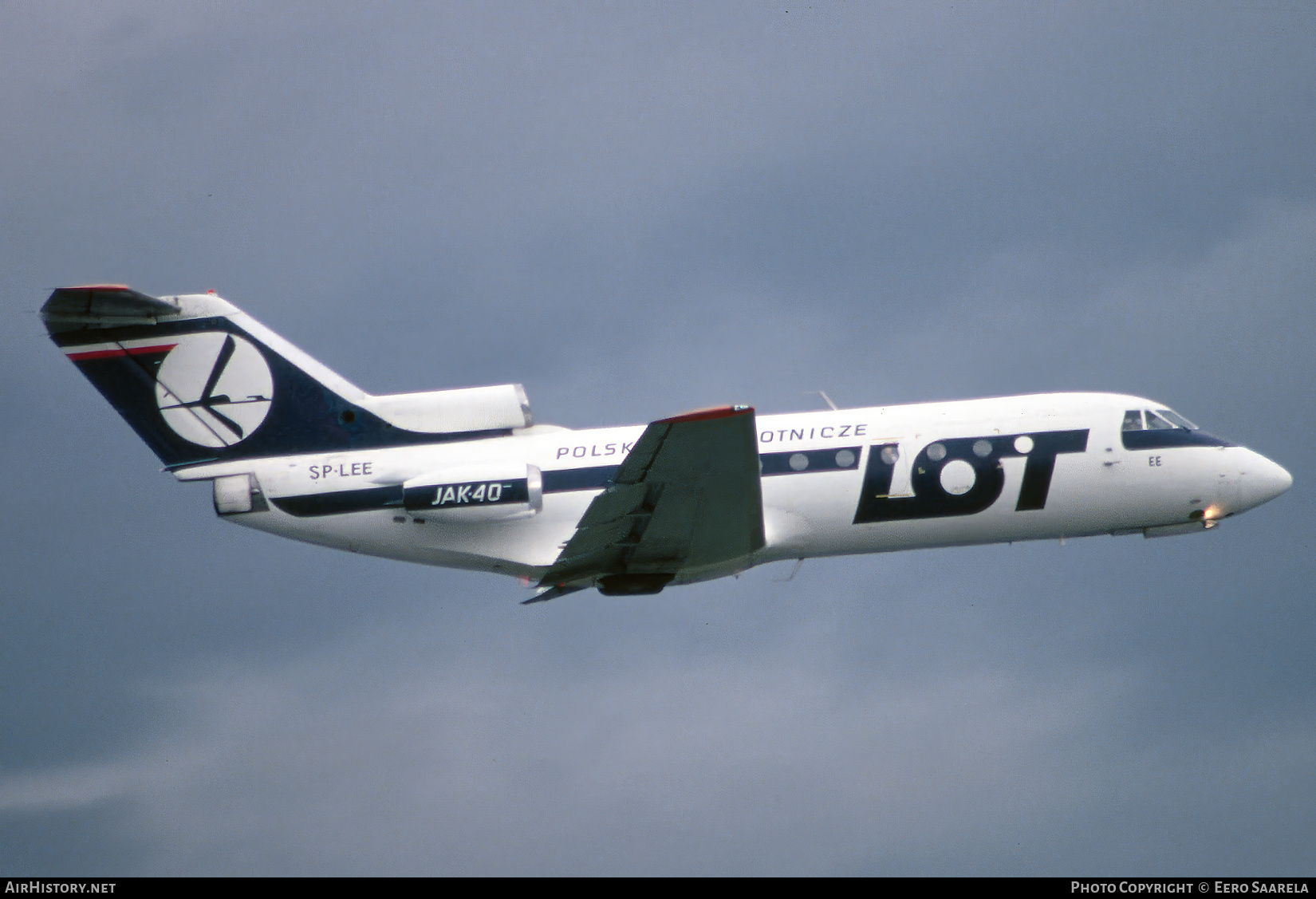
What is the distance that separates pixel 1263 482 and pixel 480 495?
16908 millimetres

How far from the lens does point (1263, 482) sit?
93.1 ft

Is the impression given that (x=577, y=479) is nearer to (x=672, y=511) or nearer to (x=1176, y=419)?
(x=672, y=511)

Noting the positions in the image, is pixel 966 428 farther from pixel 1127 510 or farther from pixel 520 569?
pixel 520 569

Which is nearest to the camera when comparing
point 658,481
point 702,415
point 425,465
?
point 702,415

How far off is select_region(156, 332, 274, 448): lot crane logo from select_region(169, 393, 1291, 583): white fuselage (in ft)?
2.80

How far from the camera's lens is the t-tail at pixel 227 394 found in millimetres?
27425

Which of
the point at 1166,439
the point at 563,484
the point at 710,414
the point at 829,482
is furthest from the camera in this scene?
the point at 1166,439

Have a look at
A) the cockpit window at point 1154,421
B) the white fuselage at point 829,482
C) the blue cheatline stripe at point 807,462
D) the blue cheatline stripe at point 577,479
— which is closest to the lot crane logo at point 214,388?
the white fuselage at point 829,482

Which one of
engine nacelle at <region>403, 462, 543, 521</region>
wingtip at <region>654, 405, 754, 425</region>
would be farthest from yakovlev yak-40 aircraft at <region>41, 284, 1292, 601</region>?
wingtip at <region>654, 405, 754, 425</region>

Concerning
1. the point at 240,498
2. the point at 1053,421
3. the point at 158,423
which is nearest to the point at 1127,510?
the point at 1053,421

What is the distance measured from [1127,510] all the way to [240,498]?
18.8 metres

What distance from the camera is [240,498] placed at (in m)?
27.0

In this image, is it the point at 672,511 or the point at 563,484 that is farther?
the point at 563,484

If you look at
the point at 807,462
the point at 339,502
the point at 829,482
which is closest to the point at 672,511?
the point at 807,462
